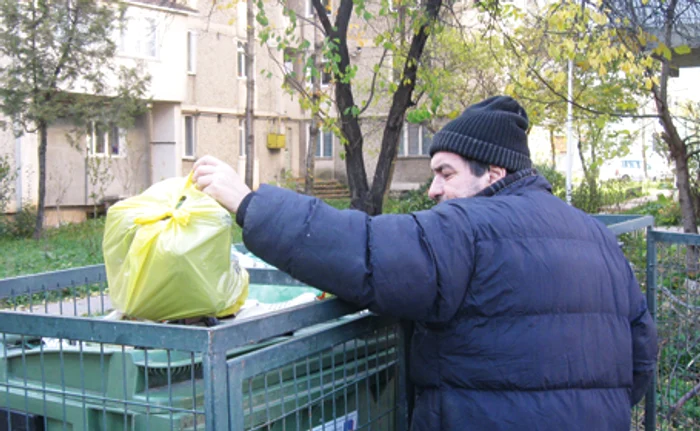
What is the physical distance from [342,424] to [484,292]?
0.65 metres

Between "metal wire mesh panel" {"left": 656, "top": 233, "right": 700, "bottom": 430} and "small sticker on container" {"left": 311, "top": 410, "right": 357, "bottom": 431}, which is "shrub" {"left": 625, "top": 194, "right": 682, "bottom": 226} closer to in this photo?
"metal wire mesh panel" {"left": 656, "top": 233, "right": 700, "bottom": 430}

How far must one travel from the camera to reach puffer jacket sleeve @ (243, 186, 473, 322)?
1.87 metres

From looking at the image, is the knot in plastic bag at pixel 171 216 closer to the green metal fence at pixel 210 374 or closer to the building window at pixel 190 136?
the green metal fence at pixel 210 374

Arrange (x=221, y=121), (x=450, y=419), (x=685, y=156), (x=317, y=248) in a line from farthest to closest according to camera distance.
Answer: (x=221, y=121) < (x=685, y=156) < (x=450, y=419) < (x=317, y=248)

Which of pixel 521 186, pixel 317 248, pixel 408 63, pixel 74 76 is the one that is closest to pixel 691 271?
pixel 521 186

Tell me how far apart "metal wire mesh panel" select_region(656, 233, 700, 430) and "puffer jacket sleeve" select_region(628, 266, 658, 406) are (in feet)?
4.98

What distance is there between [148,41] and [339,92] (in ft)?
56.4

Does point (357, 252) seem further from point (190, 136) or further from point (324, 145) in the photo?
point (324, 145)

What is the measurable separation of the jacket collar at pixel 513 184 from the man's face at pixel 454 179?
0.03 m

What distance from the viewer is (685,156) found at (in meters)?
8.09

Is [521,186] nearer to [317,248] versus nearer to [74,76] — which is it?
[317,248]

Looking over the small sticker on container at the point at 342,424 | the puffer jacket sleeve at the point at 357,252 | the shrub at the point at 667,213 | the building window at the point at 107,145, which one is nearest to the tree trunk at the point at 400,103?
the small sticker on container at the point at 342,424

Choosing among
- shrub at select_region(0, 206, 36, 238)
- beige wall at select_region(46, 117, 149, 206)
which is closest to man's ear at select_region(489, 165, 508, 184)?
shrub at select_region(0, 206, 36, 238)

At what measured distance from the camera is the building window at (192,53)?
25.3 m
